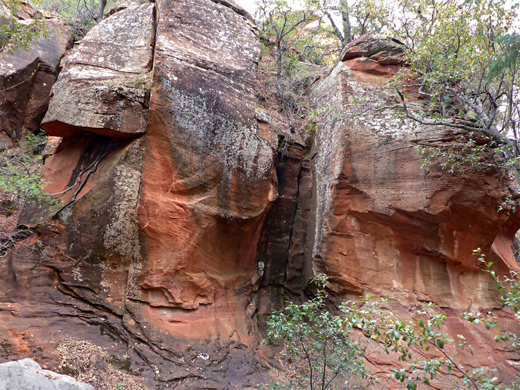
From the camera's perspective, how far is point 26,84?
34.4 feet

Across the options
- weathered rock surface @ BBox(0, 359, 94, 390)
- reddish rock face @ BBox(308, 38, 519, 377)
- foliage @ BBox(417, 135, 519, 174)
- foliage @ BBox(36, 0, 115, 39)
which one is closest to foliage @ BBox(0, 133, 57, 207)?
weathered rock surface @ BBox(0, 359, 94, 390)

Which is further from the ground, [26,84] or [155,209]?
[26,84]

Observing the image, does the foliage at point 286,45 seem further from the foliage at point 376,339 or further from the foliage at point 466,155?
the foliage at point 376,339

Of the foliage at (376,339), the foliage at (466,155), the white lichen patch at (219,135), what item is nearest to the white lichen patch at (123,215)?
the white lichen patch at (219,135)

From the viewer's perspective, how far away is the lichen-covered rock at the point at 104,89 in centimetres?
694

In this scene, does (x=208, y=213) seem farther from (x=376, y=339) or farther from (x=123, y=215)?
(x=376, y=339)

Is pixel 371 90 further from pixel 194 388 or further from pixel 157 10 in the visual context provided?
pixel 194 388

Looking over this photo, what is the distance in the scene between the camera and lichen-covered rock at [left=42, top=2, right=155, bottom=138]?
6.94 m

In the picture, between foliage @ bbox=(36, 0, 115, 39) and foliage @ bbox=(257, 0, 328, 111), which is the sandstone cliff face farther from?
foliage @ bbox=(36, 0, 115, 39)

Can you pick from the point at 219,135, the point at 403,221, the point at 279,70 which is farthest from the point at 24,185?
the point at 403,221

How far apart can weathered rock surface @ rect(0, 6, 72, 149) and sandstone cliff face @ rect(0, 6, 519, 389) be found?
347 centimetres

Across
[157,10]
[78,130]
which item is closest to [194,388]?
[78,130]

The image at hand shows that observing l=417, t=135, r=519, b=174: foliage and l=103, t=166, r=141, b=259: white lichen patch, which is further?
l=417, t=135, r=519, b=174: foliage

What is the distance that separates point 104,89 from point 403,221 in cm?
697
